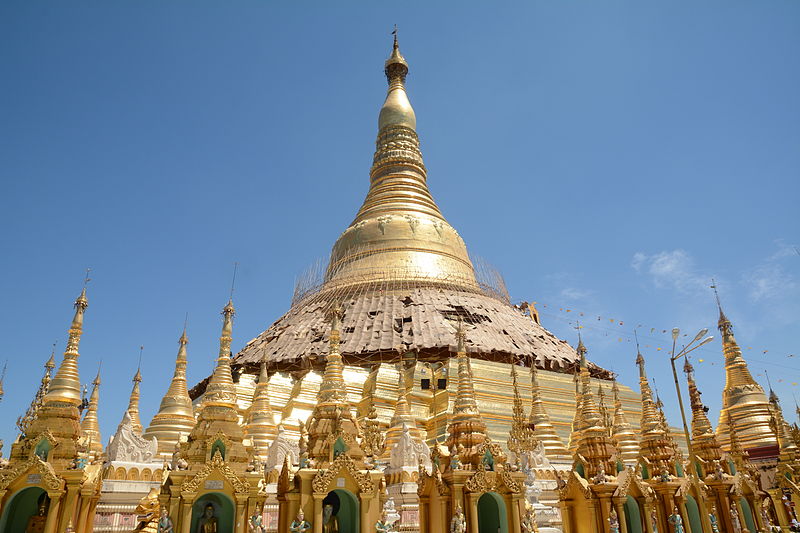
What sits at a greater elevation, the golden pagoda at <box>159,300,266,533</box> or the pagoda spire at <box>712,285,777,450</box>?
the pagoda spire at <box>712,285,777,450</box>

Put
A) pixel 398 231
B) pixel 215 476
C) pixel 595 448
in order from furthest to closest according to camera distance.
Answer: pixel 398 231, pixel 595 448, pixel 215 476

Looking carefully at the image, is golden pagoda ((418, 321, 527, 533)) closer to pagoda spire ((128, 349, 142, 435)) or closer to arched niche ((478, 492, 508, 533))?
arched niche ((478, 492, 508, 533))

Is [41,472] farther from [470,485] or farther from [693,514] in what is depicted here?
[693,514]

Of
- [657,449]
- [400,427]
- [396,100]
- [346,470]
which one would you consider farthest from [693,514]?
[396,100]

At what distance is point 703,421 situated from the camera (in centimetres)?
2019

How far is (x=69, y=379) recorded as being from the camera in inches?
549

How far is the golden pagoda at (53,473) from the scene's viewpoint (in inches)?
490

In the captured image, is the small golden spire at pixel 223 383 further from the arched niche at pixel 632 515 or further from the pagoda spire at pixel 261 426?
the arched niche at pixel 632 515

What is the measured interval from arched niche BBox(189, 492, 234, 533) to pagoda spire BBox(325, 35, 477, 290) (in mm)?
27692

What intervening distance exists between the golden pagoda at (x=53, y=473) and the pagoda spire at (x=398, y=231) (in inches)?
1070

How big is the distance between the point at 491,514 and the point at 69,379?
1046cm

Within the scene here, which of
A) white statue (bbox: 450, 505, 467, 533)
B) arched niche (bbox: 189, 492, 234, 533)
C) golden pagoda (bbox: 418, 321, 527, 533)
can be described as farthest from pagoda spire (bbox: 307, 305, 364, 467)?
white statue (bbox: 450, 505, 467, 533)

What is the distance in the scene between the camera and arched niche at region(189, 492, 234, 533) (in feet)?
41.2

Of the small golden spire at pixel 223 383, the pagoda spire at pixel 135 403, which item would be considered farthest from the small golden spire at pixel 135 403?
the small golden spire at pixel 223 383
